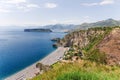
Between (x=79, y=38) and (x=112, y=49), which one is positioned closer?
(x=112, y=49)

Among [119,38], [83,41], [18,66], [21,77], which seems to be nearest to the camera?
[119,38]

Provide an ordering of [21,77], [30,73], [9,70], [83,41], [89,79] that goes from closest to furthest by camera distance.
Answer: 1. [89,79]
2. [21,77]
3. [30,73]
4. [9,70]
5. [83,41]

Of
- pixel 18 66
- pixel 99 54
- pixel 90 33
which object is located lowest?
pixel 18 66

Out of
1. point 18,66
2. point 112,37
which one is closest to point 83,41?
point 18,66

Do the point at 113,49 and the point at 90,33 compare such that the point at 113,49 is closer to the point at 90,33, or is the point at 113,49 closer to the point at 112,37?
the point at 112,37

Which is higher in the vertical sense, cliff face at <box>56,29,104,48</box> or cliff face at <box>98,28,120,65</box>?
cliff face at <box>98,28,120,65</box>

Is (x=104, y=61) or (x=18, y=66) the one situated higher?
(x=104, y=61)

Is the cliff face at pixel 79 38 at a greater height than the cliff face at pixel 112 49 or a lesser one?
lesser

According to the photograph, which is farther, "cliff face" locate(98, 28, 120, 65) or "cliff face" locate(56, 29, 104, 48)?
"cliff face" locate(56, 29, 104, 48)

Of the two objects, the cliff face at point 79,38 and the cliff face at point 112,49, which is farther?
the cliff face at point 79,38

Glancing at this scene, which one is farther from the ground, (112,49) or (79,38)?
(112,49)

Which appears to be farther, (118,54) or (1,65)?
(1,65)

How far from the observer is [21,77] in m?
91.9

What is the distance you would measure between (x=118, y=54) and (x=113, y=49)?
0.42 metres
